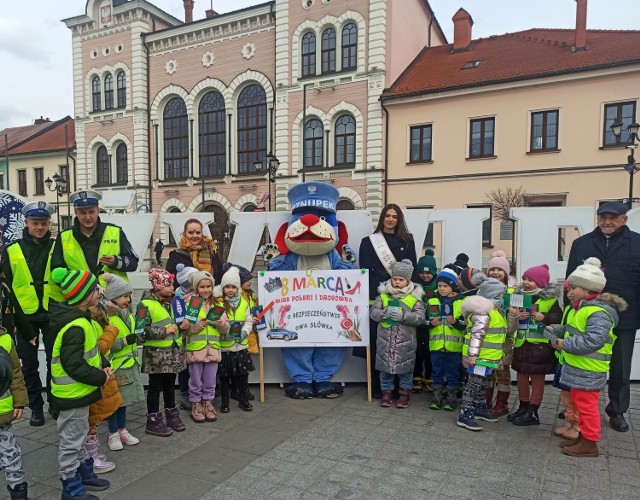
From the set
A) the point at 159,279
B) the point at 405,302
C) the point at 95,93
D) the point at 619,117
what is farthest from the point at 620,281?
the point at 95,93

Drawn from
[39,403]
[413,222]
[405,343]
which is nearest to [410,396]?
[405,343]

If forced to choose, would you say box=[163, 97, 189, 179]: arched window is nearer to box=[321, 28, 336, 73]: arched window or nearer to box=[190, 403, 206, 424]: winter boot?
box=[321, 28, 336, 73]: arched window

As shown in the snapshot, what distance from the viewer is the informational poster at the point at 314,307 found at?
5.32 meters

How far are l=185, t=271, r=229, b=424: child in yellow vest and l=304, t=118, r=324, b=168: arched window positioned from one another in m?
20.1

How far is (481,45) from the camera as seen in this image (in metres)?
23.4

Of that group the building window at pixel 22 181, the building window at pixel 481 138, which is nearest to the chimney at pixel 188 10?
the building window at pixel 22 181

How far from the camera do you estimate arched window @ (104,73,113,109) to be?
2975 centimetres

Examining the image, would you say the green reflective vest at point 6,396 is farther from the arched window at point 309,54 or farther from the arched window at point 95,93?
the arched window at point 95,93

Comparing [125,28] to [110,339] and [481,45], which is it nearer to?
[481,45]

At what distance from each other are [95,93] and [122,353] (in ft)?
103

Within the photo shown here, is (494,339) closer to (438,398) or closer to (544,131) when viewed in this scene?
(438,398)

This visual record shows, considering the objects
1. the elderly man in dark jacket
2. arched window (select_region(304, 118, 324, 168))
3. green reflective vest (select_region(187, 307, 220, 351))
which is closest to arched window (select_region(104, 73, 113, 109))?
arched window (select_region(304, 118, 324, 168))

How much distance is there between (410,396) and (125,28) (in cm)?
3050

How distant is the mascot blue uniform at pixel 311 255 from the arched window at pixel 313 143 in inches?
739
